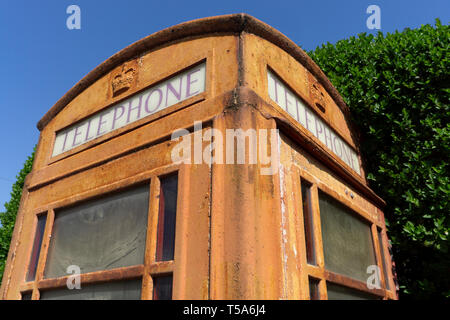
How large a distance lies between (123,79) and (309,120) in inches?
57.8

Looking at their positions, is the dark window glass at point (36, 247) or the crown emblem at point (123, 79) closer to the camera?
the dark window glass at point (36, 247)

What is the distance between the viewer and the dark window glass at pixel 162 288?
1833 mm

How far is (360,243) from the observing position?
2822 millimetres

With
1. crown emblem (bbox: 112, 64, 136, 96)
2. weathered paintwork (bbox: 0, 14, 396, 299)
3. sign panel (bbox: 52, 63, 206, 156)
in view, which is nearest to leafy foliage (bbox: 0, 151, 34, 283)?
weathered paintwork (bbox: 0, 14, 396, 299)

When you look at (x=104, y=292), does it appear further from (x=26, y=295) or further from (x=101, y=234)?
(x=26, y=295)

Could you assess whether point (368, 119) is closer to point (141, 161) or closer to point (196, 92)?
point (196, 92)

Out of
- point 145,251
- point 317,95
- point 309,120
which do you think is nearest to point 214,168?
point 145,251

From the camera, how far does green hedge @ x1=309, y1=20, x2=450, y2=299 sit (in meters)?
2.92

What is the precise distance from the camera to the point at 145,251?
2.01 m

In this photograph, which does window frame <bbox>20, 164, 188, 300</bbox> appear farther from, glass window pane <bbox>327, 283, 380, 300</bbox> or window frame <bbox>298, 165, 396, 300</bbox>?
glass window pane <bbox>327, 283, 380, 300</bbox>

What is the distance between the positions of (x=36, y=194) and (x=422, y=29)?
4.02 metres

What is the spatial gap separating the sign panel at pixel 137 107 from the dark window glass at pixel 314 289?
4.27ft

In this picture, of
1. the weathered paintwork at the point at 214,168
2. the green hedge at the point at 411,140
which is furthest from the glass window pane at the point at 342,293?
the green hedge at the point at 411,140

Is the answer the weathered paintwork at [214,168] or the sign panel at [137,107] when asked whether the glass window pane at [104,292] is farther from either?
the sign panel at [137,107]
